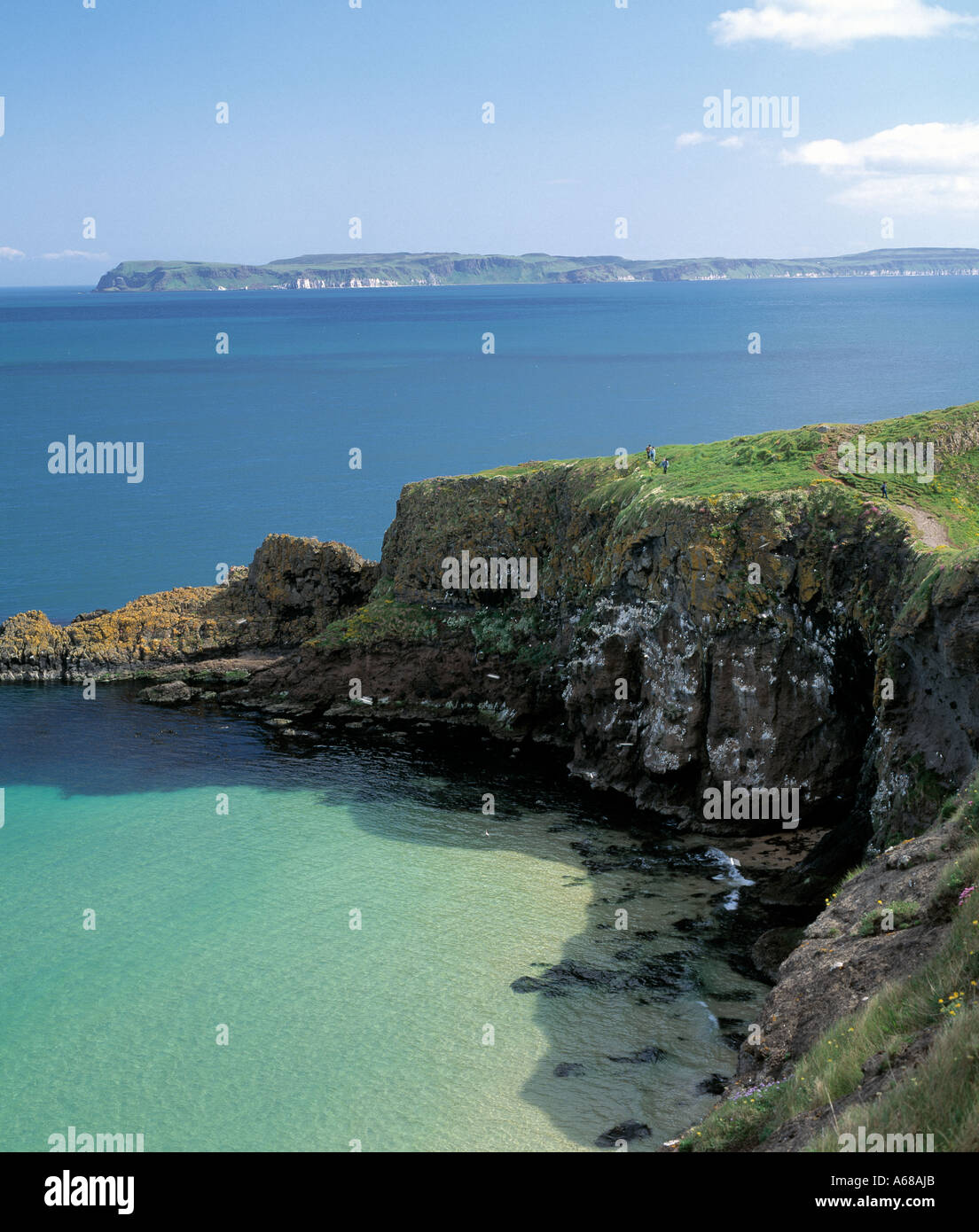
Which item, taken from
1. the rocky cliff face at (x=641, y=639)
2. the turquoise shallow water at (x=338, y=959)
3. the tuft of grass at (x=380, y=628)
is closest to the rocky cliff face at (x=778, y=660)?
the rocky cliff face at (x=641, y=639)

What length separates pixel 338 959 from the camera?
105 feet

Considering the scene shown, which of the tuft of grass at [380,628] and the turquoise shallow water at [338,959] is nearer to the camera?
the turquoise shallow water at [338,959]

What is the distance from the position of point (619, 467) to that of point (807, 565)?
14.5 m

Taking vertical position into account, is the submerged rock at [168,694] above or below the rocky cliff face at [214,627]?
below

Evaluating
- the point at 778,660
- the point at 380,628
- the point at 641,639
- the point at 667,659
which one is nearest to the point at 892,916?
the point at 778,660

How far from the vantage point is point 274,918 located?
3447 centimetres

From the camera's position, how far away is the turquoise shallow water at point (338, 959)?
2527 centimetres

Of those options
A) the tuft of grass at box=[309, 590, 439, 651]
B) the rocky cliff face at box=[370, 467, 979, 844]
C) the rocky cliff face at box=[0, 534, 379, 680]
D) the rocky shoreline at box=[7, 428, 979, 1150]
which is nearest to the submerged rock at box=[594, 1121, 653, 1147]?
the rocky shoreline at box=[7, 428, 979, 1150]

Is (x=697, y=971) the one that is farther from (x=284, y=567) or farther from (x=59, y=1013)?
(x=284, y=567)

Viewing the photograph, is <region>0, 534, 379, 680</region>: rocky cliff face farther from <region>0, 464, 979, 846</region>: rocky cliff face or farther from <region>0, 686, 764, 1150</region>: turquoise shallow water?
<region>0, 686, 764, 1150</region>: turquoise shallow water

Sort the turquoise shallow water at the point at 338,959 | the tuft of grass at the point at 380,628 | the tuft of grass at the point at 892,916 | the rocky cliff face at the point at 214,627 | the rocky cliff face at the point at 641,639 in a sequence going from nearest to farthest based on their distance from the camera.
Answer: the tuft of grass at the point at 892,916 < the turquoise shallow water at the point at 338,959 < the rocky cliff face at the point at 641,639 < the tuft of grass at the point at 380,628 < the rocky cliff face at the point at 214,627

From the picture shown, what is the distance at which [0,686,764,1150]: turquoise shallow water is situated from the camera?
2527cm

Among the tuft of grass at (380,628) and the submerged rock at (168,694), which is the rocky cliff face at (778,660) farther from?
the submerged rock at (168,694)
